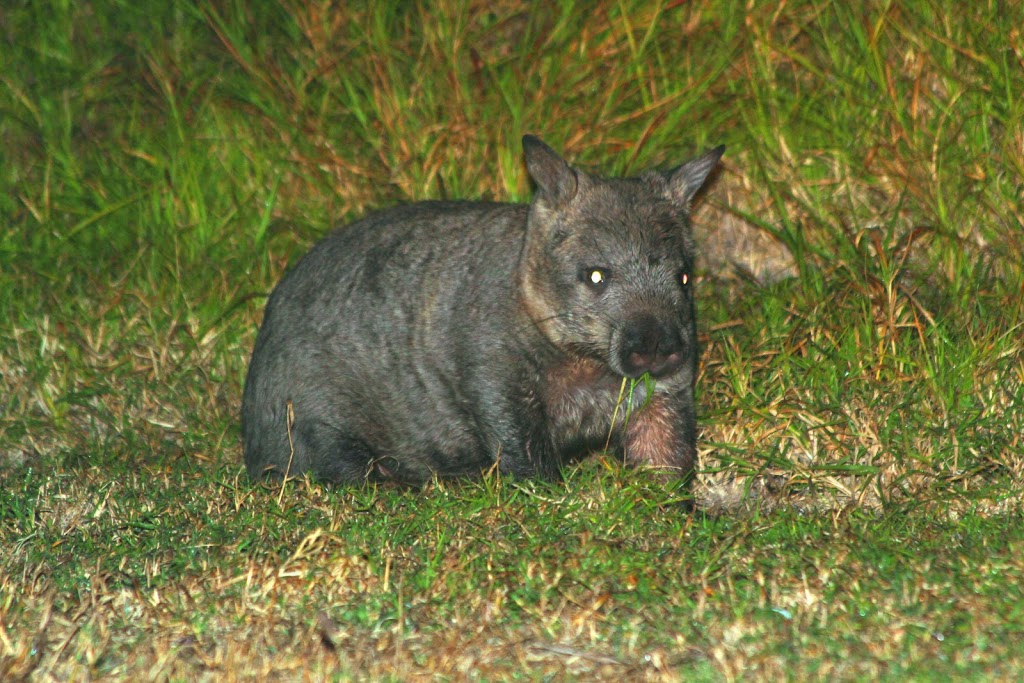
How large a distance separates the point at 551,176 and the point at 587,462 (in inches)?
45.1

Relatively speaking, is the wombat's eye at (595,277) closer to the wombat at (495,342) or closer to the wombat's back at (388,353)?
the wombat at (495,342)

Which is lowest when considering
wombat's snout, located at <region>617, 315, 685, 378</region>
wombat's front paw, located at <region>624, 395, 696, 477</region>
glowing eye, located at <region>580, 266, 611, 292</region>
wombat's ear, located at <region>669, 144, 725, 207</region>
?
wombat's front paw, located at <region>624, 395, 696, 477</region>

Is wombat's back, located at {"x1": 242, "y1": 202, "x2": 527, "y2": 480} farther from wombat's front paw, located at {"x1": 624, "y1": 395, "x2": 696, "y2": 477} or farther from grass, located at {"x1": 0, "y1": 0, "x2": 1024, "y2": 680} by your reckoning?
wombat's front paw, located at {"x1": 624, "y1": 395, "x2": 696, "y2": 477}

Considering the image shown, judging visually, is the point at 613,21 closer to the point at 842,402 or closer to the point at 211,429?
the point at 842,402

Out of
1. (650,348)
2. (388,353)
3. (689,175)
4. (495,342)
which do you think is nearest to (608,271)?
(650,348)

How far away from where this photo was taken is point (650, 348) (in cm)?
462

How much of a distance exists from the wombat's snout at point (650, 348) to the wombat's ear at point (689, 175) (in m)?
0.77

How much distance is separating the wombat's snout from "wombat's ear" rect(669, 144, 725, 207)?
767 mm

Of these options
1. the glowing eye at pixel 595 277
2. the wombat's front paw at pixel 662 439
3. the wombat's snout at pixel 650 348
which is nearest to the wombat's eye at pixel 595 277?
the glowing eye at pixel 595 277

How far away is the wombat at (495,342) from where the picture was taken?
483cm

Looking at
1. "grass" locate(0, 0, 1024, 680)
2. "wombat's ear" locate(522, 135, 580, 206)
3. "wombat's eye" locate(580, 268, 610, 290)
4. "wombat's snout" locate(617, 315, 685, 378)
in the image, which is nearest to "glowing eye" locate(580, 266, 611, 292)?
"wombat's eye" locate(580, 268, 610, 290)

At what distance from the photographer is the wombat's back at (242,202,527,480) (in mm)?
5113

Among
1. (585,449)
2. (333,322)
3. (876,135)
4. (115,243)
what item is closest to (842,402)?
(585,449)

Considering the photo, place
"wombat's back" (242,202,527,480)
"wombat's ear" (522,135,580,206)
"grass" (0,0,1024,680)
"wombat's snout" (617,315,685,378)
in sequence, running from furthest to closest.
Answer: "wombat's back" (242,202,527,480)
"wombat's ear" (522,135,580,206)
"wombat's snout" (617,315,685,378)
"grass" (0,0,1024,680)
